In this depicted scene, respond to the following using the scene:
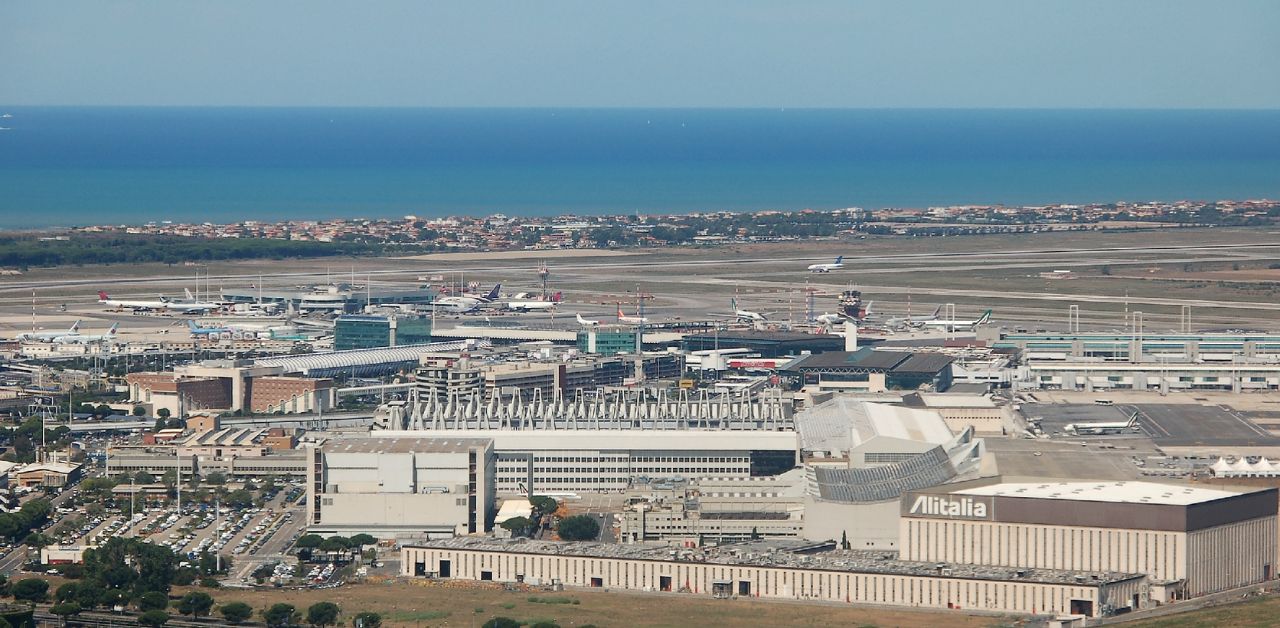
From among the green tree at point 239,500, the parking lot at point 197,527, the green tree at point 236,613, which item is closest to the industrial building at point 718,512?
the parking lot at point 197,527

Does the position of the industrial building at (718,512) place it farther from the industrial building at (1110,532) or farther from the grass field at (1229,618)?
the grass field at (1229,618)

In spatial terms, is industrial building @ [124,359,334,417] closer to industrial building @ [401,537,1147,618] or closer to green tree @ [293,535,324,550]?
green tree @ [293,535,324,550]

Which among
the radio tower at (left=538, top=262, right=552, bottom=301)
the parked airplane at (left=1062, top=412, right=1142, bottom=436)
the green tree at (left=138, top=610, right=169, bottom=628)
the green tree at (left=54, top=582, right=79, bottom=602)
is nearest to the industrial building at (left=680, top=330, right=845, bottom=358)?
the parked airplane at (left=1062, top=412, right=1142, bottom=436)

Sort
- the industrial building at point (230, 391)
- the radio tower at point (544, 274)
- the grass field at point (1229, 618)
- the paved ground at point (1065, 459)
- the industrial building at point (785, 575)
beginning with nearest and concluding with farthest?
the grass field at point (1229, 618)
the industrial building at point (785, 575)
the paved ground at point (1065, 459)
the industrial building at point (230, 391)
the radio tower at point (544, 274)

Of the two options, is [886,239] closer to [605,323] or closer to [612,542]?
→ [605,323]

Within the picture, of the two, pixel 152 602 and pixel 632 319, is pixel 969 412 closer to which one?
pixel 632 319

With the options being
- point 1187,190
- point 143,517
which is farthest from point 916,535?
point 1187,190
